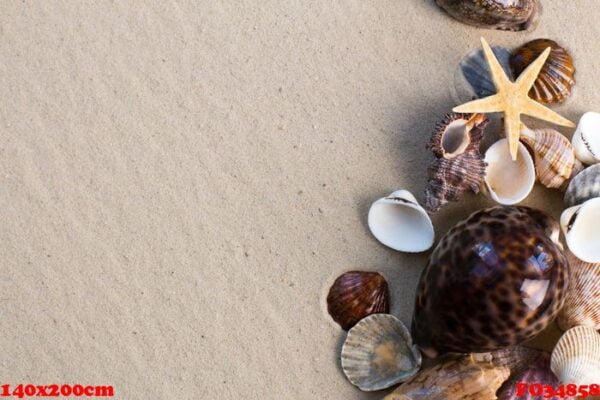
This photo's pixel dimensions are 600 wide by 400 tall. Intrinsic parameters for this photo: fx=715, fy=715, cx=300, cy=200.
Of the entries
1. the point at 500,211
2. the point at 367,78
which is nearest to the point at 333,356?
the point at 500,211

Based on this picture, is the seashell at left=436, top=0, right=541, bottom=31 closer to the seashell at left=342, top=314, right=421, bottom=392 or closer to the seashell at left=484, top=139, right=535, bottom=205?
the seashell at left=484, top=139, right=535, bottom=205

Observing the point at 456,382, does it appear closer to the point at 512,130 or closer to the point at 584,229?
the point at 584,229

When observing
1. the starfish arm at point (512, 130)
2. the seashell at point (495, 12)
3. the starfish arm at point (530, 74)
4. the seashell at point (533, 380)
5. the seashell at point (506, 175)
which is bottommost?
the seashell at point (533, 380)

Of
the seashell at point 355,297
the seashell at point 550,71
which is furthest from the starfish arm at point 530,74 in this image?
the seashell at point 355,297

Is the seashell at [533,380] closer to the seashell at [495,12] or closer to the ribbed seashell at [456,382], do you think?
the ribbed seashell at [456,382]

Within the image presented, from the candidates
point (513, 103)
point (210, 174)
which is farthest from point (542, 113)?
point (210, 174)

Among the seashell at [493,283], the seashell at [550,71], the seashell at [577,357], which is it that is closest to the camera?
the seashell at [493,283]
